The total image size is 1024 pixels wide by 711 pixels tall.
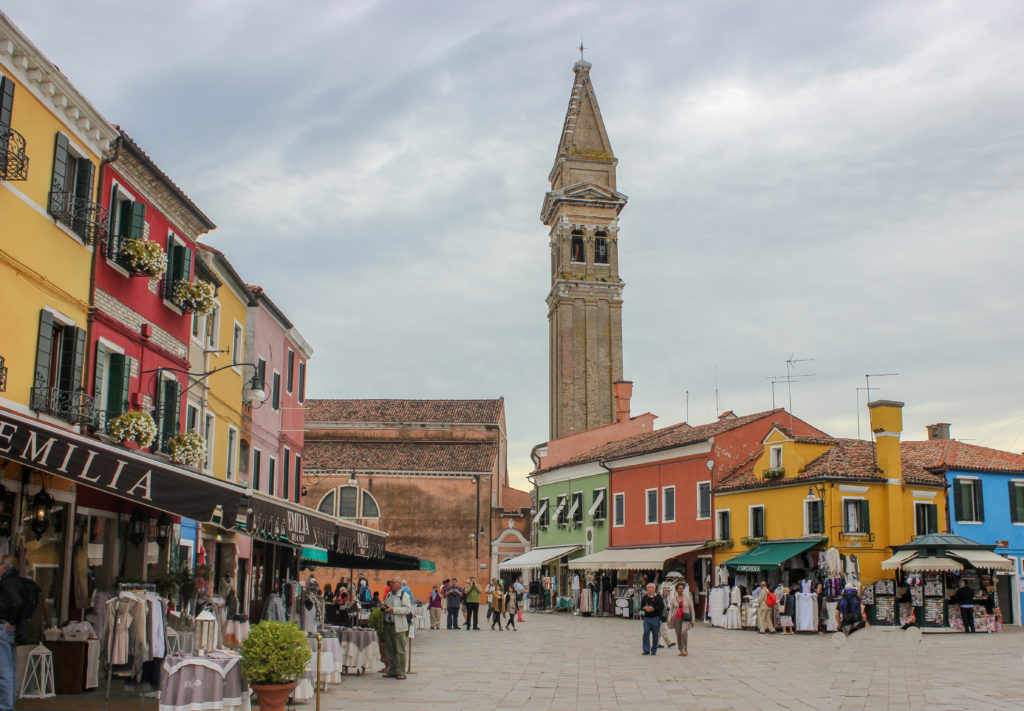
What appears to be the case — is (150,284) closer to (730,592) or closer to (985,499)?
→ (730,592)

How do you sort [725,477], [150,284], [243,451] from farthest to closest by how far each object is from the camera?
[725,477], [243,451], [150,284]

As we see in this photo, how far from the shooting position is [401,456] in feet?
165

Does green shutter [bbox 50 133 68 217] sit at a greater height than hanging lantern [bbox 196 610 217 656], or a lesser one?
greater

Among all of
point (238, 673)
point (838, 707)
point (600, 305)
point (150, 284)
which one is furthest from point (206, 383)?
point (600, 305)

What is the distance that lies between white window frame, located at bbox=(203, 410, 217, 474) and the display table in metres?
11.3

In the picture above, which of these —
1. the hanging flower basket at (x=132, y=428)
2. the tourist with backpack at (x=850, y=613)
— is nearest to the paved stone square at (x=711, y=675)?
the tourist with backpack at (x=850, y=613)

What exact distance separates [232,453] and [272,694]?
13.5 m

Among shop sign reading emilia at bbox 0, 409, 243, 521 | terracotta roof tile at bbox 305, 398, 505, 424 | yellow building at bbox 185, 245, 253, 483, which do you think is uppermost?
terracotta roof tile at bbox 305, 398, 505, 424

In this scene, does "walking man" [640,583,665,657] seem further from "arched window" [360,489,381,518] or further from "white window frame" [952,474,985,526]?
"arched window" [360,489,381,518]

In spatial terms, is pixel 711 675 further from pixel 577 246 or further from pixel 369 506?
pixel 577 246

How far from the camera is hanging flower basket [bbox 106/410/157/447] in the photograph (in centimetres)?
1476

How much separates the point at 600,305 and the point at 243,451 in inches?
1629

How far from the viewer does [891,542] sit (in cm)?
2956

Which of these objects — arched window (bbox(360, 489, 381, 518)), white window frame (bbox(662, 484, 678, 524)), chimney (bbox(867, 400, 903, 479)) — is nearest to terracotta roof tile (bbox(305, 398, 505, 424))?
arched window (bbox(360, 489, 381, 518))
